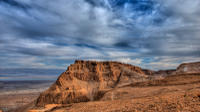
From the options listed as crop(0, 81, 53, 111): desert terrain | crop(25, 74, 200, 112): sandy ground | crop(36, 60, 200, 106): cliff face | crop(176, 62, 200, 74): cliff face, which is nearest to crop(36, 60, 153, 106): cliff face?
crop(36, 60, 200, 106): cliff face

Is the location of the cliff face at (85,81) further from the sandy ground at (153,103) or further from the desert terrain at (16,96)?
the desert terrain at (16,96)

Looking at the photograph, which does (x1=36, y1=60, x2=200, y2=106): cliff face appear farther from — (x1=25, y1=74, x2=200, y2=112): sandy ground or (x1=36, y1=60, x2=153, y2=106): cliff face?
(x1=25, y1=74, x2=200, y2=112): sandy ground

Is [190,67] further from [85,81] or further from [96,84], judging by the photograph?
[85,81]

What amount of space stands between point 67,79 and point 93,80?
1128cm

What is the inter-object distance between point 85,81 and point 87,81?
0.85 m

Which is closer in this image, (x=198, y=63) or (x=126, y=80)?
(x=126, y=80)

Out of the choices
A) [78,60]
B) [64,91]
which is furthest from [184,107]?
[78,60]

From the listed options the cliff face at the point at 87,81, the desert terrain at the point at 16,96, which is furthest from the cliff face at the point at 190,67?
the desert terrain at the point at 16,96

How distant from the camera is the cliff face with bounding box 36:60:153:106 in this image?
135 ft

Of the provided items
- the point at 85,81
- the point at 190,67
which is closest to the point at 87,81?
the point at 85,81

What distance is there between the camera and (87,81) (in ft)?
171

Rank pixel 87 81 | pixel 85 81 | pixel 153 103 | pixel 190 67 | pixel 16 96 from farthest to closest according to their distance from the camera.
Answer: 1. pixel 16 96
2. pixel 190 67
3. pixel 87 81
4. pixel 85 81
5. pixel 153 103

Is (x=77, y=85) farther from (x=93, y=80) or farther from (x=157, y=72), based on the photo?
(x=157, y=72)

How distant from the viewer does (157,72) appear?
299ft
